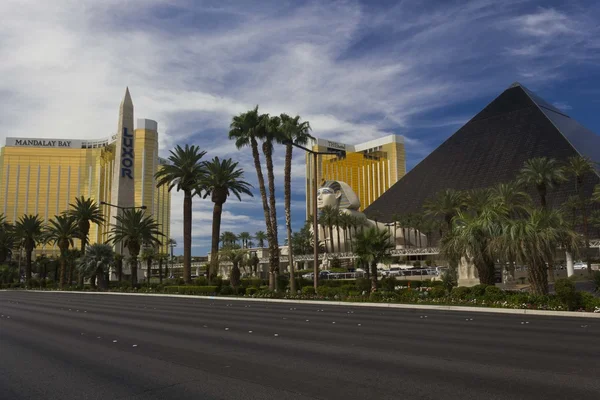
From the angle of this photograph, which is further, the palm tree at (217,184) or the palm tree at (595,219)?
the palm tree at (595,219)

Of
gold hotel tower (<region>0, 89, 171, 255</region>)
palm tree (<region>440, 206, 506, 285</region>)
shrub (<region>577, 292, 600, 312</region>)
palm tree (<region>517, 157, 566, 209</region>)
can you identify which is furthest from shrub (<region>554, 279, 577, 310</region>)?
gold hotel tower (<region>0, 89, 171, 255</region>)

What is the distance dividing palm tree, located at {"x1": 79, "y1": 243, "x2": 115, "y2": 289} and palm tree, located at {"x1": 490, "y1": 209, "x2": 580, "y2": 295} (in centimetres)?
4191

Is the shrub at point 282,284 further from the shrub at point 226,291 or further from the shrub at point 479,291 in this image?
the shrub at point 479,291

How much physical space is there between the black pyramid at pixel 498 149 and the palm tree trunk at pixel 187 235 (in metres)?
60.5

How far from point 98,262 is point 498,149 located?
242 feet

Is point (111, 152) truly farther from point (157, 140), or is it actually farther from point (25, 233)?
point (25, 233)

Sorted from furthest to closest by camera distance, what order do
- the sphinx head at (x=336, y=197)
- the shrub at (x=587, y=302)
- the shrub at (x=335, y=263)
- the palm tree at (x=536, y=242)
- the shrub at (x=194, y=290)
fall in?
the sphinx head at (x=336, y=197) < the shrub at (x=335, y=263) < the shrub at (x=194, y=290) < the palm tree at (x=536, y=242) < the shrub at (x=587, y=302)

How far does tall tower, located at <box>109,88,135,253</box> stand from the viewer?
7569cm

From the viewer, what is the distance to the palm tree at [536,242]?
23.2 meters

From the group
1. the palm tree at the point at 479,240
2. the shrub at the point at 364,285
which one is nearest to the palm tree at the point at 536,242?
the palm tree at the point at 479,240

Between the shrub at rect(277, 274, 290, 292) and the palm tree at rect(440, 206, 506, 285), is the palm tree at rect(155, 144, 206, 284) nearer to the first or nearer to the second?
the shrub at rect(277, 274, 290, 292)

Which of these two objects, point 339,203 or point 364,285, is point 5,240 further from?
point 339,203

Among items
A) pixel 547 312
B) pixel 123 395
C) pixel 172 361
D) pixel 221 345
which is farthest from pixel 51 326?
pixel 547 312

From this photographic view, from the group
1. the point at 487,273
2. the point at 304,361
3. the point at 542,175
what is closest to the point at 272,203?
the point at 487,273
